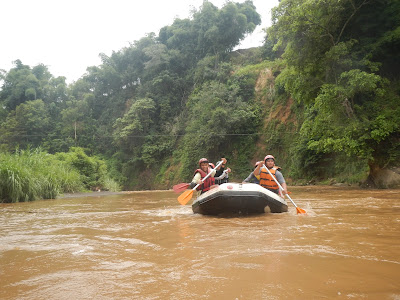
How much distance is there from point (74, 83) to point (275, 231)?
3947cm

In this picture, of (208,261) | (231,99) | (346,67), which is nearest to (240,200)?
(208,261)

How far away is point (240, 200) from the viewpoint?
5457 mm

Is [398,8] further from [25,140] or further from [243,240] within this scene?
[25,140]

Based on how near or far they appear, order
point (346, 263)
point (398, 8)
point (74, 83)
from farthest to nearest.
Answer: point (74, 83) < point (398, 8) < point (346, 263)

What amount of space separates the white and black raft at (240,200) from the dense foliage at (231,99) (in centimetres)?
670

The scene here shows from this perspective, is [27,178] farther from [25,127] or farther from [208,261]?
[25,127]

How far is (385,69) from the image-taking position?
12.7m

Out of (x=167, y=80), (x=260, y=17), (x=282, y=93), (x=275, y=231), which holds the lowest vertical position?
(x=275, y=231)

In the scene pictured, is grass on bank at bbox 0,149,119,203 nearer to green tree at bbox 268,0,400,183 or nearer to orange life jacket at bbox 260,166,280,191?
orange life jacket at bbox 260,166,280,191

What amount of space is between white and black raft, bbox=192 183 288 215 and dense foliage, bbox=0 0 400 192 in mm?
6696

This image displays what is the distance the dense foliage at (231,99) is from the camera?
459 inches

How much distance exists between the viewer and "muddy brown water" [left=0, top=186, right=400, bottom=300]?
1980 millimetres

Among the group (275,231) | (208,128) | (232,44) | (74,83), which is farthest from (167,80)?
(275,231)

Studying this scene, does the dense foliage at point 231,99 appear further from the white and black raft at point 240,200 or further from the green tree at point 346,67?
the white and black raft at point 240,200
